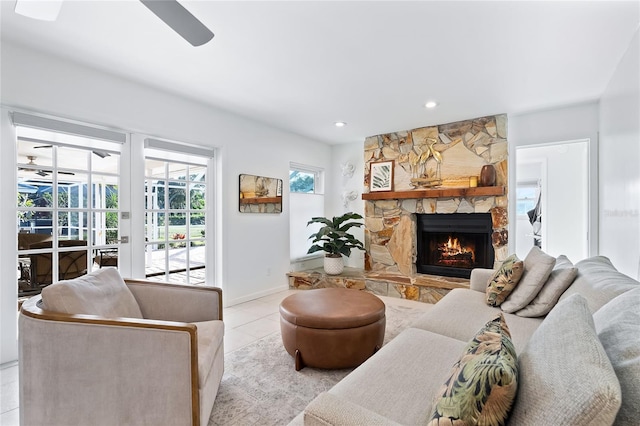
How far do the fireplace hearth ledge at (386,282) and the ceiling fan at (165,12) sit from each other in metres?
3.55

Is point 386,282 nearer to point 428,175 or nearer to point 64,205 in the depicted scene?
point 428,175

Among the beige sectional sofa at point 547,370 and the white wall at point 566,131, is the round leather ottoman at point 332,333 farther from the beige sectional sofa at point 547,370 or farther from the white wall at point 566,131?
the white wall at point 566,131

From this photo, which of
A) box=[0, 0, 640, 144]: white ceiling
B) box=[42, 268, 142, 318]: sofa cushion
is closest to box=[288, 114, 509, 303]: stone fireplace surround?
box=[0, 0, 640, 144]: white ceiling

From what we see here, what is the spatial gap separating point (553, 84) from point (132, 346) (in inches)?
156

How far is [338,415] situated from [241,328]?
2428 mm

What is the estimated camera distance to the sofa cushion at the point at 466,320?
5.85 feet

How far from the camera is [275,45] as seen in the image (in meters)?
2.29

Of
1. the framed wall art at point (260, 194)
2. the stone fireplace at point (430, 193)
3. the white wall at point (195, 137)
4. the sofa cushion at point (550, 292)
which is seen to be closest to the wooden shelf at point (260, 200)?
the framed wall art at point (260, 194)

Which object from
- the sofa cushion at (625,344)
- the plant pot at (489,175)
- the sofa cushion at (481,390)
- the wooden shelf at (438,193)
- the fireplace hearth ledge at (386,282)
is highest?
the plant pot at (489,175)

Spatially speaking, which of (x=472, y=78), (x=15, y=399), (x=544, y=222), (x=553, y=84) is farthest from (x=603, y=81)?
(x=15, y=399)

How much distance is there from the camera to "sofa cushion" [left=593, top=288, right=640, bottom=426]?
66 centimetres

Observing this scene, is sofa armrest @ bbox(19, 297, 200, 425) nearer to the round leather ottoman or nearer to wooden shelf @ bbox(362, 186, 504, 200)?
the round leather ottoman

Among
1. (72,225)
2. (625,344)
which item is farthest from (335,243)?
(625,344)

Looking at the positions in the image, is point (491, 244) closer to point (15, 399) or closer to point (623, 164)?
point (623, 164)
